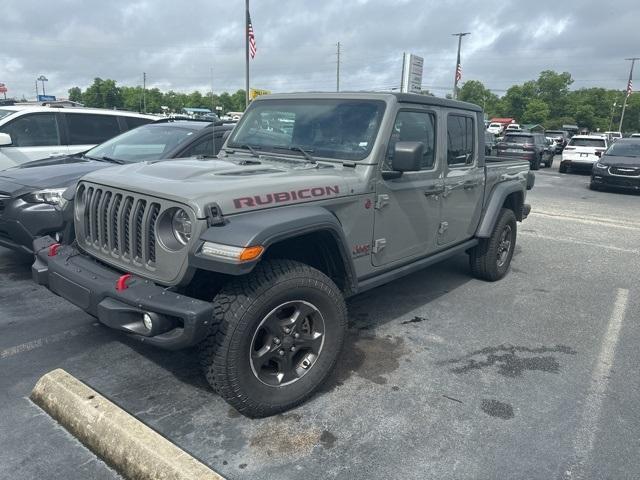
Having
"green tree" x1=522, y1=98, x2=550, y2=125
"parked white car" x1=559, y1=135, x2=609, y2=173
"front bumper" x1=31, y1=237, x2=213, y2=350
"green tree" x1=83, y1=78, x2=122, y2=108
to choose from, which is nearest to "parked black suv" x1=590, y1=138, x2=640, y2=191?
"parked white car" x1=559, y1=135, x2=609, y2=173

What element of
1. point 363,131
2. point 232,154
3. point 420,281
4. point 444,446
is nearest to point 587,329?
point 420,281

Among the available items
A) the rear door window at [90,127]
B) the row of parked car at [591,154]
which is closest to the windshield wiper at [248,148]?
the rear door window at [90,127]

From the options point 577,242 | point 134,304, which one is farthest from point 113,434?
point 577,242

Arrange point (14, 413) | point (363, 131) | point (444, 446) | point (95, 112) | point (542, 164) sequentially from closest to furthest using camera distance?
1. point (444, 446)
2. point (14, 413)
3. point (363, 131)
4. point (95, 112)
5. point (542, 164)

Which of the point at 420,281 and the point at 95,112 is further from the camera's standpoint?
the point at 95,112

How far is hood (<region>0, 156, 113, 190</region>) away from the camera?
5.03 meters

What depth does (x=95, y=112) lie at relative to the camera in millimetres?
7805

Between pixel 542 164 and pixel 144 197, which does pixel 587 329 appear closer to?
pixel 144 197

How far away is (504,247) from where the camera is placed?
5.91 metres

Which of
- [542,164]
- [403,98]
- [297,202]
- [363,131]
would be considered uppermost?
[403,98]

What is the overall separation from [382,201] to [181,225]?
1.51m

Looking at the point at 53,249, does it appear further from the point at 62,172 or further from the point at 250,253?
the point at 62,172

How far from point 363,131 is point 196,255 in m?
1.73

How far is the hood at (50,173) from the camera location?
503cm
